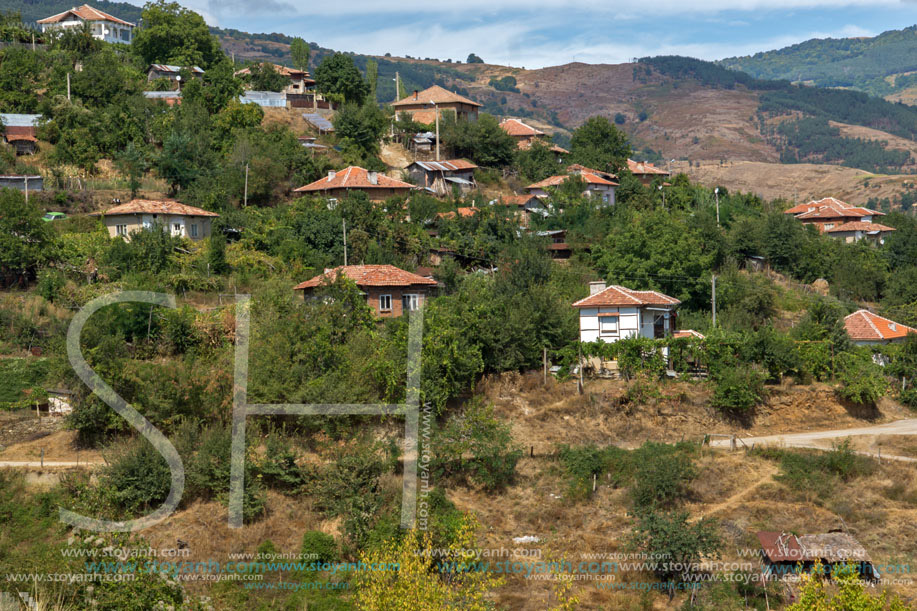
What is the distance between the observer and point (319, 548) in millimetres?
25891

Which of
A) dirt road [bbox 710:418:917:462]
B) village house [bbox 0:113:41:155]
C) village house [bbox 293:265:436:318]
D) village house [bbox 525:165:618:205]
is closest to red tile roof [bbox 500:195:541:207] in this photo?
village house [bbox 525:165:618:205]

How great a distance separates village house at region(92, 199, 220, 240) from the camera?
42062mm

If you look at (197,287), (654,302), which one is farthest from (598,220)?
(197,287)

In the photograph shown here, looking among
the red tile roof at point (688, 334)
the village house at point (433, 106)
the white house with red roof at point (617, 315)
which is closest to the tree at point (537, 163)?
the village house at point (433, 106)

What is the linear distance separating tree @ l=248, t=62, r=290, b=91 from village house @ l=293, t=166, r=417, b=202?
716 inches

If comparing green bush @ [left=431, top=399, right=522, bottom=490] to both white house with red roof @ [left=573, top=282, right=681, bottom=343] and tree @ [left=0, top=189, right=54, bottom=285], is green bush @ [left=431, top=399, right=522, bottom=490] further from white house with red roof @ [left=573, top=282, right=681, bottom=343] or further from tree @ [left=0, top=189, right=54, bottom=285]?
tree @ [left=0, top=189, right=54, bottom=285]

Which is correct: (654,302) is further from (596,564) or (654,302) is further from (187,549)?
(187,549)

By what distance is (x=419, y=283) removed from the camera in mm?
38562

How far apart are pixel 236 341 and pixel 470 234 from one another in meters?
16.3

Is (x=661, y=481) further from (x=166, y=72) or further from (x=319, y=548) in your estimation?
(x=166, y=72)

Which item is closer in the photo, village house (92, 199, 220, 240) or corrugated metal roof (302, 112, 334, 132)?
village house (92, 199, 220, 240)

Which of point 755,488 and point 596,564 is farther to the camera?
point 755,488

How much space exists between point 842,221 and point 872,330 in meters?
28.9

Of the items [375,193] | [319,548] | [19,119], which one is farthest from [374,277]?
[19,119]
